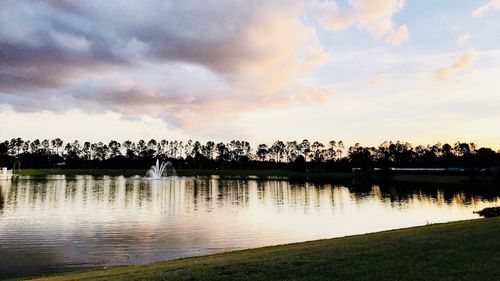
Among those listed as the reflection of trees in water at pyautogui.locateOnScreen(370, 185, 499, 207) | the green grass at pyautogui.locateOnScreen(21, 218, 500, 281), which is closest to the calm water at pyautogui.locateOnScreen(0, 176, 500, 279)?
the reflection of trees in water at pyautogui.locateOnScreen(370, 185, 499, 207)

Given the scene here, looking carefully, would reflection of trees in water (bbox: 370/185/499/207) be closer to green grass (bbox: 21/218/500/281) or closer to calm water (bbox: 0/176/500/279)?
calm water (bbox: 0/176/500/279)

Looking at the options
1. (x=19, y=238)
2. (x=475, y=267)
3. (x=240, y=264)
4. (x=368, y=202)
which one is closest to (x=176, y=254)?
(x=240, y=264)

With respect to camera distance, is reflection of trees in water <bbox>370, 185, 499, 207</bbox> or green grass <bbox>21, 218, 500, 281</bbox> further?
reflection of trees in water <bbox>370, 185, 499, 207</bbox>

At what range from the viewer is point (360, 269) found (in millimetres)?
13156

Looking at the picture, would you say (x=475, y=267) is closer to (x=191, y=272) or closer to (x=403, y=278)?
(x=403, y=278)

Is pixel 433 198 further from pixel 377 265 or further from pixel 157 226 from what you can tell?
pixel 377 265

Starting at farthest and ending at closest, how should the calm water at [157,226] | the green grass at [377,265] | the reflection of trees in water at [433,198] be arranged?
the reflection of trees in water at [433,198]
the calm water at [157,226]
the green grass at [377,265]

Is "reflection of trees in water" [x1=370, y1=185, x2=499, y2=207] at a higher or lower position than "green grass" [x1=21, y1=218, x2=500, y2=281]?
lower

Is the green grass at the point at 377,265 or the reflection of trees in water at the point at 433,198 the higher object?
the green grass at the point at 377,265

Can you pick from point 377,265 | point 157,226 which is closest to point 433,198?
point 157,226

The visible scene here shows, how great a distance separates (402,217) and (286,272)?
124ft

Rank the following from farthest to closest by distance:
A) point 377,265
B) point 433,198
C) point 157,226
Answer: point 433,198, point 157,226, point 377,265

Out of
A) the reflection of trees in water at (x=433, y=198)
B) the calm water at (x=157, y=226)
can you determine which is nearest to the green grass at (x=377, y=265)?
the calm water at (x=157, y=226)

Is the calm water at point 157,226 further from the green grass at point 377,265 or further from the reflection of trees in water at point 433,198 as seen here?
the green grass at point 377,265
